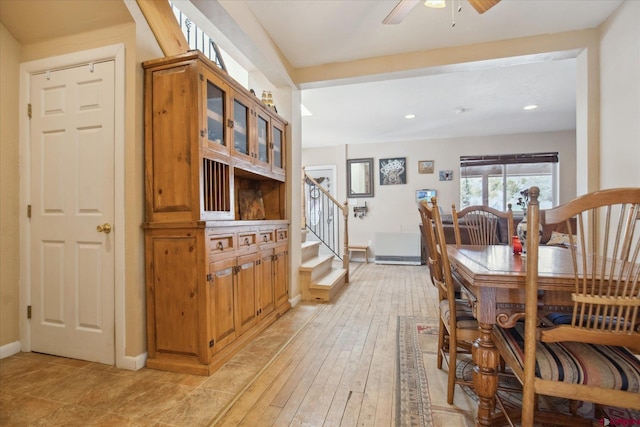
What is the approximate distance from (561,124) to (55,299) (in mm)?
7696

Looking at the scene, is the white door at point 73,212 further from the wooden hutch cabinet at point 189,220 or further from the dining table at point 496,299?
the dining table at point 496,299

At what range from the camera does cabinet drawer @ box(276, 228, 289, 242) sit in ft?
10.2

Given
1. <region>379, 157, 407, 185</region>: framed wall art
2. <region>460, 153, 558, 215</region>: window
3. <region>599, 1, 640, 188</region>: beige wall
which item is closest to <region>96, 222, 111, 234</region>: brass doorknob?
<region>599, 1, 640, 188</region>: beige wall

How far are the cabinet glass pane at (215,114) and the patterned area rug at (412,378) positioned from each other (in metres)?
2.03

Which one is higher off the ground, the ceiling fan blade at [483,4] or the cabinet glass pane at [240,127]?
the ceiling fan blade at [483,4]

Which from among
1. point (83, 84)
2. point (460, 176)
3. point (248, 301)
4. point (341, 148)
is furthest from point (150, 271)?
point (460, 176)

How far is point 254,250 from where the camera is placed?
2.59 m

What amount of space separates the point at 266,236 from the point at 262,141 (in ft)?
3.04

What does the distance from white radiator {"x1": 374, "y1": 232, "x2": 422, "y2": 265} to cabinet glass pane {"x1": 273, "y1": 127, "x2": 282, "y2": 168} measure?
149 inches

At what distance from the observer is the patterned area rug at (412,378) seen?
1507mm

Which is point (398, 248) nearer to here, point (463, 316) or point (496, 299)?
point (463, 316)

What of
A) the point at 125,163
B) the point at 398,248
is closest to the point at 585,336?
the point at 125,163

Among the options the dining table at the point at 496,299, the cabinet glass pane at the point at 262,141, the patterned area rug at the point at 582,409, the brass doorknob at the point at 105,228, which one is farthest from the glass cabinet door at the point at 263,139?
the patterned area rug at the point at 582,409

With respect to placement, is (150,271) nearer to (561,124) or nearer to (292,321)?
(292,321)
